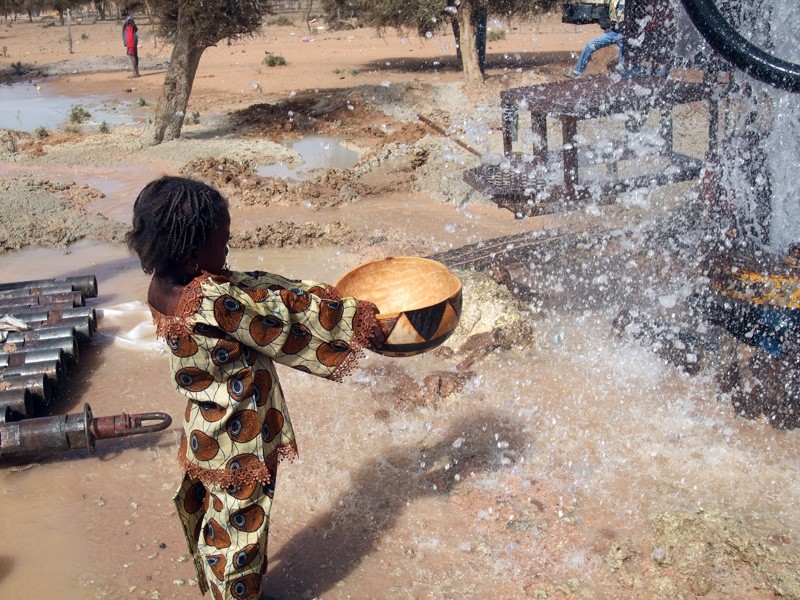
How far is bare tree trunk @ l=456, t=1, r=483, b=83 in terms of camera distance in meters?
13.8

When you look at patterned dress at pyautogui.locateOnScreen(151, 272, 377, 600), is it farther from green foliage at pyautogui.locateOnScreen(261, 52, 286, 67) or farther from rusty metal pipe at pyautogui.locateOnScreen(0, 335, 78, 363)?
green foliage at pyautogui.locateOnScreen(261, 52, 286, 67)

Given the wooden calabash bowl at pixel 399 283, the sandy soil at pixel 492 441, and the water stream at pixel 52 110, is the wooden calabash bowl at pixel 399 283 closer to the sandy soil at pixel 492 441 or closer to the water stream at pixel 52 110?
the sandy soil at pixel 492 441

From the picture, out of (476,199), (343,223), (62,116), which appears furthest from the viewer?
(62,116)

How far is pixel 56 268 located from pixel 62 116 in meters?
9.39

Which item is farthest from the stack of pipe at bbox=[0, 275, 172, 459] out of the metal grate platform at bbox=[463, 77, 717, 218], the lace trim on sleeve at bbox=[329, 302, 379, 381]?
the metal grate platform at bbox=[463, 77, 717, 218]

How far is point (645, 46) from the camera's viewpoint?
846 cm

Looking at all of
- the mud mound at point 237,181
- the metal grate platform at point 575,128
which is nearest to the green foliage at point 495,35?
the mud mound at point 237,181

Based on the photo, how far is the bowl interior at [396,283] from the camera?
9.09 feet

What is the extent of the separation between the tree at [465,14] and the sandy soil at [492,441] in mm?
5961

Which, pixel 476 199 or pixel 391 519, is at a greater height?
pixel 476 199

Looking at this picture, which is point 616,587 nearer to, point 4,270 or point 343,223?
point 343,223

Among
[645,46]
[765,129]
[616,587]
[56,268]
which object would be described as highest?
[645,46]

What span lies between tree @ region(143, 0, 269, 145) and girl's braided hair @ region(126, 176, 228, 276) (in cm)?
953

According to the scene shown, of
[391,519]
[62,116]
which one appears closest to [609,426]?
[391,519]
